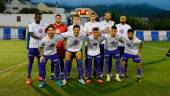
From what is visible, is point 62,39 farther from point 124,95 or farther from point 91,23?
point 124,95

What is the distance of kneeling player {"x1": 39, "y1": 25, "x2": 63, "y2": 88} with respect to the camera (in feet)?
40.6

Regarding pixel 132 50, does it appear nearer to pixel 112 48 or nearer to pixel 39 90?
pixel 112 48

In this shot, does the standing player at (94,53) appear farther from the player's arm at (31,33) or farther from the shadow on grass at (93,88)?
the player's arm at (31,33)

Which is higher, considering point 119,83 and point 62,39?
point 62,39

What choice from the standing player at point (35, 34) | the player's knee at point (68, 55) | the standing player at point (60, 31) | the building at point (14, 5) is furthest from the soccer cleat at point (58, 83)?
the building at point (14, 5)

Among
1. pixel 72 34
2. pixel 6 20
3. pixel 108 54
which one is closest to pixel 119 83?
pixel 108 54

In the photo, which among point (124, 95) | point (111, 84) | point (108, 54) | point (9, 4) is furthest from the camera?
point (9, 4)

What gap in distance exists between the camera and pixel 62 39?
42.3 feet

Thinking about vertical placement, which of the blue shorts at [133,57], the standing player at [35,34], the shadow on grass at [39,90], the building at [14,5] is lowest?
the building at [14,5]

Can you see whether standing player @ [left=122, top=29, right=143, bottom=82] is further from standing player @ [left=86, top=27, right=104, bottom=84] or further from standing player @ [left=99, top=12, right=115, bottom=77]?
standing player @ [left=86, top=27, right=104, bottom=84]

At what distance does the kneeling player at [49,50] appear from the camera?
488 inches

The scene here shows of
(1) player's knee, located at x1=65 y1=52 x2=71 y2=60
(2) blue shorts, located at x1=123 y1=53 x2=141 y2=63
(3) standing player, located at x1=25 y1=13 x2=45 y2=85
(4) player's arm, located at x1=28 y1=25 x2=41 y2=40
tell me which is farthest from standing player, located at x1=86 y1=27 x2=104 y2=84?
(4) player's arm, located at x1=28 y1=25 x2=41 y2=40

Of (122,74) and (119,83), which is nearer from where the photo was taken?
(119,83)

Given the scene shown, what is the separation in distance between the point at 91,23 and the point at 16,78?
9.20 feet
